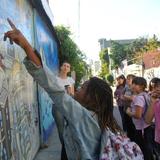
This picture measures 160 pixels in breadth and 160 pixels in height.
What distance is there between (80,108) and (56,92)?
211 millimetres

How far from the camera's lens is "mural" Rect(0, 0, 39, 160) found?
4293mm

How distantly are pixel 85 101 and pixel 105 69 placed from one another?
268ft

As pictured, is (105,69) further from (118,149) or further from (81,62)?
(118,149)

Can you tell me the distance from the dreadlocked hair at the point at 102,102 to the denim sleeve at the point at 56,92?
141mm

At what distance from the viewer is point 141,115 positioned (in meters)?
5.97

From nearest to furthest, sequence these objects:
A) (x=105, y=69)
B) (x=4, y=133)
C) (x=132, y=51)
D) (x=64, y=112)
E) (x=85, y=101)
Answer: (x=64, y=112) → (x=85, y=101) → (x=4, y=133) → (x=132, y=51) → (x=105, y=69)

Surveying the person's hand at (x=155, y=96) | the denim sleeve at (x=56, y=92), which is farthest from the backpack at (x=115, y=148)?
the person's hand at (x=155, y=96)

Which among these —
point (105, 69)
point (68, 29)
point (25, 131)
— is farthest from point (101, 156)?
point (105, 69)

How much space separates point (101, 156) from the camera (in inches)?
104

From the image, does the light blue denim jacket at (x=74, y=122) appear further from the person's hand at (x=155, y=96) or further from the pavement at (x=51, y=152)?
the pavement at (x=51, y=152)

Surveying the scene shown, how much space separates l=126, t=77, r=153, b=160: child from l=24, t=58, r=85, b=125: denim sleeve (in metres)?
3.32

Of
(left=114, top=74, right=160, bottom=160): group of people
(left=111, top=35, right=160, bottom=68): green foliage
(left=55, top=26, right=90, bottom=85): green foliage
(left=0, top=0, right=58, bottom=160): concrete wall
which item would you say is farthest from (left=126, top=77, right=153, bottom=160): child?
(left=111, top=35, right=160, bottom=68): green foliage

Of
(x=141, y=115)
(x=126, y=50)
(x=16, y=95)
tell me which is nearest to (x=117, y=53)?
(x=126, y=50)

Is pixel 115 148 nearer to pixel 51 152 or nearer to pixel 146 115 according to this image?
pixel 146 115
